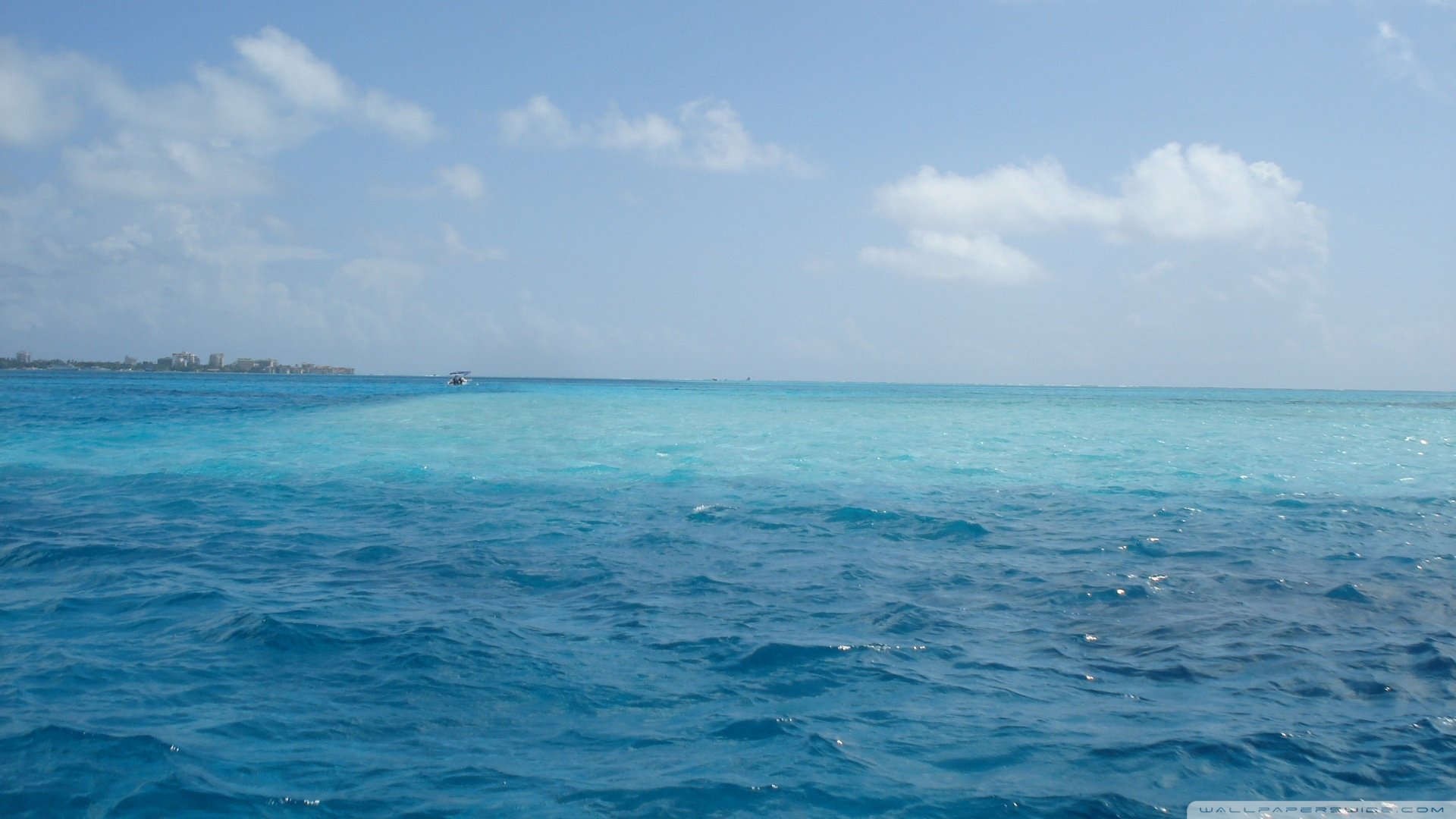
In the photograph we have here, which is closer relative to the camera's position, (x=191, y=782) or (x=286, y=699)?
(x=191, y=782)

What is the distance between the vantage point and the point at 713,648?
6273 mm

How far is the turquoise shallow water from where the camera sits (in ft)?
14.3

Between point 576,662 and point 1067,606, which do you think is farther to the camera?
point 1067,606

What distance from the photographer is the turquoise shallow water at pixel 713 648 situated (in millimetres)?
4352

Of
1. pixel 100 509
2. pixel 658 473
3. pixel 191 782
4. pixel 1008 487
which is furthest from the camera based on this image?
pixel 658 473

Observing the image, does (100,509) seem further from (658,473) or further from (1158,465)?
(1158,465)

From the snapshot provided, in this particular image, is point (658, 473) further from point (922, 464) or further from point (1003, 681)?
point (1003, 681)

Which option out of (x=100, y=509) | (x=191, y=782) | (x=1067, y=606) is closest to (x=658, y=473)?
(x=100, y=509)

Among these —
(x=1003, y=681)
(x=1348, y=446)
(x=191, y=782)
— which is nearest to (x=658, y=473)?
(x=1003, y=681)

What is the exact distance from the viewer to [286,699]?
5.21 m

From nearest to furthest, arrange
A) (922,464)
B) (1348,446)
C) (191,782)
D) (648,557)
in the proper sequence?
(191,782), (648,557), (922,464), (1348,446)

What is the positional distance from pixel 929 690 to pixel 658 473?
453 inches

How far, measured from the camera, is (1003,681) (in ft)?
18.6

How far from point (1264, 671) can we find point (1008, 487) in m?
9.44
